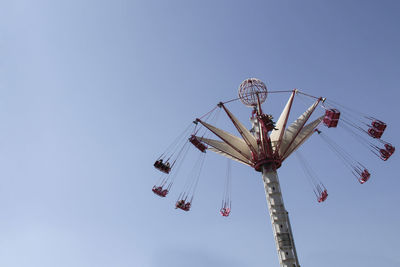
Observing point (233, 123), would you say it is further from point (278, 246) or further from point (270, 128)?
point (278, 246)

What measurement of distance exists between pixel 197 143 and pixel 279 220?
12.7 meters

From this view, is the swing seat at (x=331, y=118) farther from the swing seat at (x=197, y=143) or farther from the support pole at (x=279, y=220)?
Result: the swing seat at (x=197, y=143)

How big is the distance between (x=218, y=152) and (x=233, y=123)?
5738 millimetres

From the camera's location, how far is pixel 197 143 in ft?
131

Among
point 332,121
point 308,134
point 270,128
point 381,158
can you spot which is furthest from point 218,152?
point 381,158

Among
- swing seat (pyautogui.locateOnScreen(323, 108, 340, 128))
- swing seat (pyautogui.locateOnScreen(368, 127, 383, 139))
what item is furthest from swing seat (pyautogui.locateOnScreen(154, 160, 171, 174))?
swing seat (pyautogui.locateOnScreen(368, 127, 383, 139))

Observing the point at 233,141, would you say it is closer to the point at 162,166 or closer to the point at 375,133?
the point at 162,166

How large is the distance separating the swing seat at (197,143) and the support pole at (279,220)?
297 inches

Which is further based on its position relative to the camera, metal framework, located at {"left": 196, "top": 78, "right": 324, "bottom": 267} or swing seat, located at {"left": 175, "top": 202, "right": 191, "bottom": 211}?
swing seat, located at {"left": 175, "top": 202, "right": 191, "bottom": 211}

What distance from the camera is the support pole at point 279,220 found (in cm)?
3350

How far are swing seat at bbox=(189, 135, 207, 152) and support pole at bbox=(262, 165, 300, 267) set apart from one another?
7.54 meters

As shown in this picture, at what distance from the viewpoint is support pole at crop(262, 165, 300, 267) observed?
33.5m

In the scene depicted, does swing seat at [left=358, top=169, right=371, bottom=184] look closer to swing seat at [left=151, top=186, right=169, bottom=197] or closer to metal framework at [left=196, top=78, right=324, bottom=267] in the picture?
metal framework at [left=196, top=78, right=324, bottom=267]

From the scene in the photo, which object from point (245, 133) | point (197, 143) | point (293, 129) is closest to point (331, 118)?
point (293, 129)
